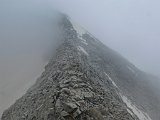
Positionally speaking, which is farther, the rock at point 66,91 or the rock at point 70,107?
the rock at point 66,91

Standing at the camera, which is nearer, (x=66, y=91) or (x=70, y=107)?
(x=70, y=107)

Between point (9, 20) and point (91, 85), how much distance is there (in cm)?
8605

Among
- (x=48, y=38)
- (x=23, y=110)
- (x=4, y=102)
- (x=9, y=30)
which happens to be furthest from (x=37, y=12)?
(x=23, y=110)

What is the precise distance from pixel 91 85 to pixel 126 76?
1584 inches

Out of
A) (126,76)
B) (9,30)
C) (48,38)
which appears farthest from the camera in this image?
(9,30)

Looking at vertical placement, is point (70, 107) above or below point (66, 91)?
below

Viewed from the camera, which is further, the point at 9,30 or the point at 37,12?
the point at 37,12

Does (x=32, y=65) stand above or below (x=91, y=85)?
below

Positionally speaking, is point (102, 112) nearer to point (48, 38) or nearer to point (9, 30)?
point (48, 38)

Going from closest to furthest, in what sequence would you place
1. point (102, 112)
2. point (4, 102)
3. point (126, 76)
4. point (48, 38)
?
point (102, 112) < point (4, 102) < point (126, 76) < point (48, 38)

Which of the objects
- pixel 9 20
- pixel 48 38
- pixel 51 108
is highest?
pixel 51 108

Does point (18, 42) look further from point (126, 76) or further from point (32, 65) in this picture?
point (126, 76)

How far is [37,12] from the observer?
12456 cm

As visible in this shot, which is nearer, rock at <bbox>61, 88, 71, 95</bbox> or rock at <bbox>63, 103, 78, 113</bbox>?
rock at <bbox>63, 103, 78, 113</bbox>
